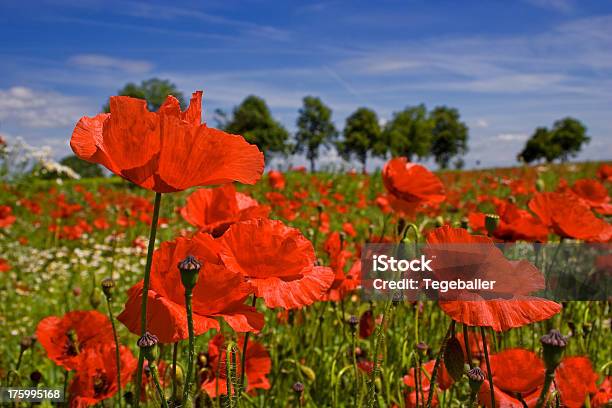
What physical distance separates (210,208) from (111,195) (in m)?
8.34

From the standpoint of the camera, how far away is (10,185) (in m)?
9.84

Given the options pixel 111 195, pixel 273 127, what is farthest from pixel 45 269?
pixel 273 127

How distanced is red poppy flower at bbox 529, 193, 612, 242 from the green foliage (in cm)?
6695

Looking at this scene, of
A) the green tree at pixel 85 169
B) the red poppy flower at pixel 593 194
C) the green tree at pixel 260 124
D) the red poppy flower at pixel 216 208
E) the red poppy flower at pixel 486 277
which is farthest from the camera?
the green tree at pixel 260 124

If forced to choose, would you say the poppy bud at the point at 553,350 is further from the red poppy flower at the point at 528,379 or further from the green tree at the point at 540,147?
the green tree at the point at 540,147

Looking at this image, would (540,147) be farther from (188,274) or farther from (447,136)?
(188,274)

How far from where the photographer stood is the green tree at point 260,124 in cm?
5369

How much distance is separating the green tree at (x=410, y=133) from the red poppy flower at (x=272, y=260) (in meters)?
57.4

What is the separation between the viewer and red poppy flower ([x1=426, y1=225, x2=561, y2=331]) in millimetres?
852

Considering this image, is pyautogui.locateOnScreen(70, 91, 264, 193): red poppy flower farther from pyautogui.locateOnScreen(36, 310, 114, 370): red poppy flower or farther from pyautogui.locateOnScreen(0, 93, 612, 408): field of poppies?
pyautogui.locateOnScreen(36, 310, 114, 370): red poppy flower

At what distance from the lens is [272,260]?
3.18ft

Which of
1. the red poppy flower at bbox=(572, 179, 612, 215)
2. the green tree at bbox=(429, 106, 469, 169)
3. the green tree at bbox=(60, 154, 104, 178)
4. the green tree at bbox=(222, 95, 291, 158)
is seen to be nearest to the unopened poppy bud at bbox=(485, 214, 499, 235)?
the red poppy flower at bbox=(572, 179, 612, 215)

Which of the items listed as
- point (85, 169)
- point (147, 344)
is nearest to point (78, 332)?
point (147, 344)

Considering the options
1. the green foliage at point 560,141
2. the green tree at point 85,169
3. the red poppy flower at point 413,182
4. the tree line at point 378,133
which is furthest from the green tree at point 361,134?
the red poppy flower at point 413,182
